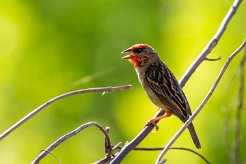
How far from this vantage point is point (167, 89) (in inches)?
210

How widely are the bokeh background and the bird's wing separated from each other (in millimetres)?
1767

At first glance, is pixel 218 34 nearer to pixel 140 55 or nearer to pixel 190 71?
pixel 190 71

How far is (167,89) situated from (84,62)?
569 centimetres

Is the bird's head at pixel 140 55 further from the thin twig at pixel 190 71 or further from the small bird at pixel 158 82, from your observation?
the thin twig at pixel 190 71

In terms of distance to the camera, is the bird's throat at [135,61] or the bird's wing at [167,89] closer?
the bird's wing at [167,89]

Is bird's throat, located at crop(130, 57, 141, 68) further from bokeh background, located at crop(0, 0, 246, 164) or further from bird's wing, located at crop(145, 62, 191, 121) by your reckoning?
bokeh background, located at crop(0, 0, 246, 164)

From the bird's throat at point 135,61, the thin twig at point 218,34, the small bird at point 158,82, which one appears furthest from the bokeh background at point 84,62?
the thin twig at point 218,34

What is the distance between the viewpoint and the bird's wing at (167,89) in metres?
5.08

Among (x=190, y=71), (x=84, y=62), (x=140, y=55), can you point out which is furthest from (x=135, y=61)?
(x=84, y=62)

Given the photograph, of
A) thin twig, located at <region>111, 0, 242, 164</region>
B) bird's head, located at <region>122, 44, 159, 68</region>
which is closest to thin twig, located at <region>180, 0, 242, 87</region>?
thin twig, located at <region>111, 0, 242, 164</region>

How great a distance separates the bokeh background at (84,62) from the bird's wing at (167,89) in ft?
5.80

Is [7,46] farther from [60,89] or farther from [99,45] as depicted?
[99,45]

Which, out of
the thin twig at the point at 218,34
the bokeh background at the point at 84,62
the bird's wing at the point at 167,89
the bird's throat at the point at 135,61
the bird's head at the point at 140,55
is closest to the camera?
the thin twig at the point at 218,34

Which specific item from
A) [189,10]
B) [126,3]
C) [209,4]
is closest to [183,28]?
[189,10]
